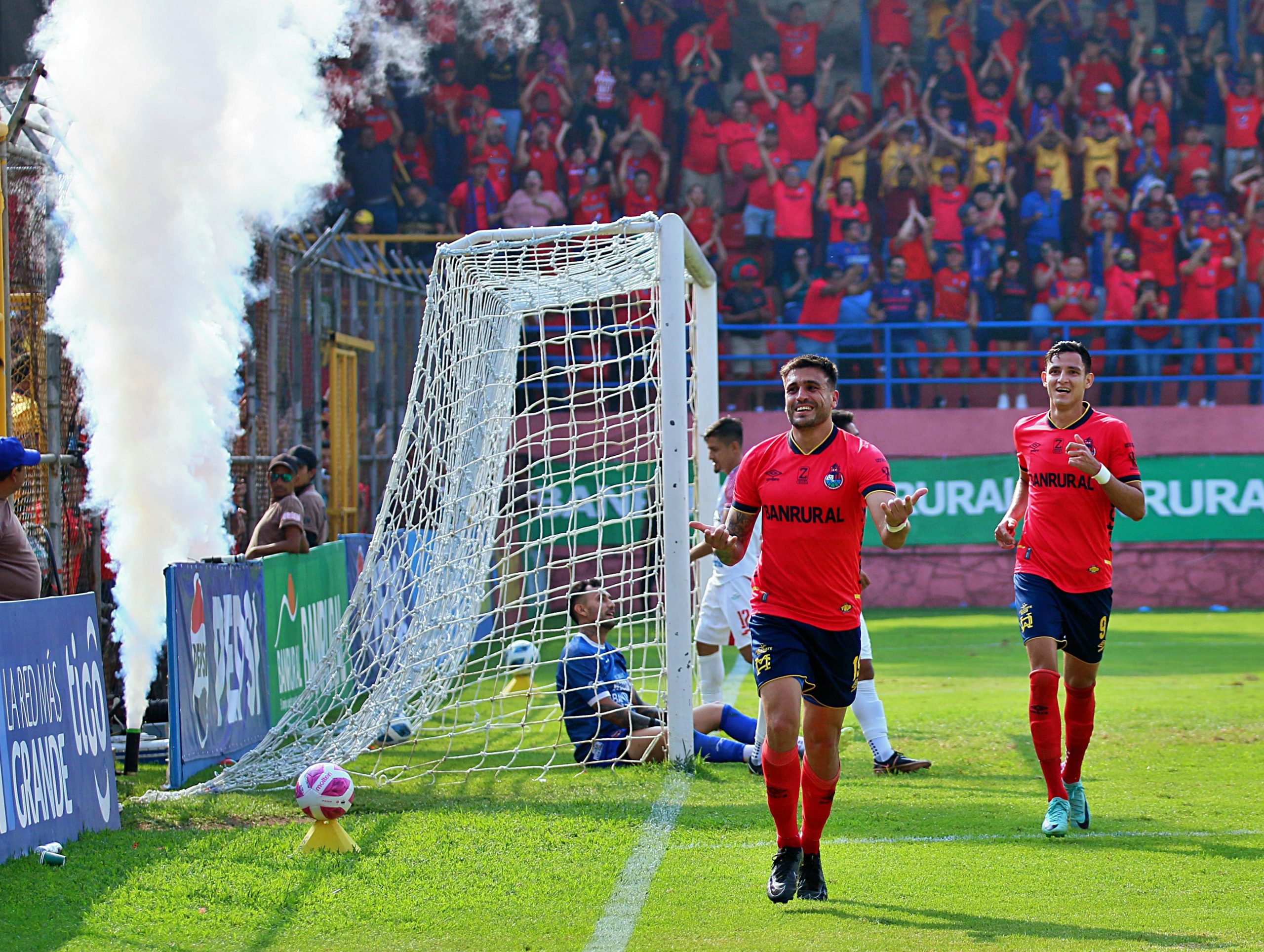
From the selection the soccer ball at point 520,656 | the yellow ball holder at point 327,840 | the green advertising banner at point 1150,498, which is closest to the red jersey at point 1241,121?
the green advertising banner at point 1150,498

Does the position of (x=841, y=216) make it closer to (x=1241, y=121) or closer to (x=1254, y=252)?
(x=1254, y=252)

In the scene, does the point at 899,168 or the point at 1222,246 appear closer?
the point at 1222,246

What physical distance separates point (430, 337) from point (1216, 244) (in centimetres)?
1476

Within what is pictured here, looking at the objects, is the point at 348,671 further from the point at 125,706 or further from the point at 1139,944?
the point at 1139,944

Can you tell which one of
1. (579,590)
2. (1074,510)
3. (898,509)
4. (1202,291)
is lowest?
(579,590)

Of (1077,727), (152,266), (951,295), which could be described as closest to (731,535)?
(1077,727)

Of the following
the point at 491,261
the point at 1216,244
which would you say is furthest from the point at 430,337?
the point at 1216,244

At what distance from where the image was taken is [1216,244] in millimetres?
20234

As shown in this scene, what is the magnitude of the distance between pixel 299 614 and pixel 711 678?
3.12m

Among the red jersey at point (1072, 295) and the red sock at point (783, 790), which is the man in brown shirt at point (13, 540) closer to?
the red sock at point (783, 790)

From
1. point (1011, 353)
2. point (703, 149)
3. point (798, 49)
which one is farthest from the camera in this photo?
point (798, 49)

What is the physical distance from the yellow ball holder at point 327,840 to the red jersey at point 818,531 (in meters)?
2.00

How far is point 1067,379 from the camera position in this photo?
20.9 ft

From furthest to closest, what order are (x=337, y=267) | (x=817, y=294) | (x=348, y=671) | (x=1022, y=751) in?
(x=817, y=294), (x=337, y=267), (x=348, y=671), (x=1022, y=751)
